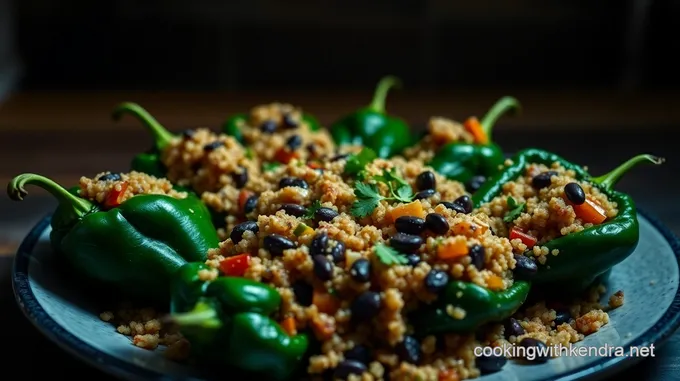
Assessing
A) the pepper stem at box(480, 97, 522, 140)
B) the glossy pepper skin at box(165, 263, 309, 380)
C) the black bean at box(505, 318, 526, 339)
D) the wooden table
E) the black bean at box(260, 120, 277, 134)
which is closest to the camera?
the glossy pepper skin at box(165, 263, 309, 380)

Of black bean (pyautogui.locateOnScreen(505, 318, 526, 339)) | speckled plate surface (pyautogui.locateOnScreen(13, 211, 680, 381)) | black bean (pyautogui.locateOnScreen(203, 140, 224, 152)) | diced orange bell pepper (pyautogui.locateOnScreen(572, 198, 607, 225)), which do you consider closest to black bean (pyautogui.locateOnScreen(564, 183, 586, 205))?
diced orange bell pepper (pyautogui.locateOnScreen(572, 198, 607, 225))

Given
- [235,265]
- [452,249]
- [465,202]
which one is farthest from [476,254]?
[235,265]

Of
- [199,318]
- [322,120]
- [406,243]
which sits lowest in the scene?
[322,120]

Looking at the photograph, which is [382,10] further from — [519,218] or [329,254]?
[329,254]

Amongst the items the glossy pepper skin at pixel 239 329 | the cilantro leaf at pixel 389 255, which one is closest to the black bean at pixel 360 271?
the cilantro leaf at pixel 389 255

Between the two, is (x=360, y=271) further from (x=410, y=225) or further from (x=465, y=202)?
(x=465, y=202)

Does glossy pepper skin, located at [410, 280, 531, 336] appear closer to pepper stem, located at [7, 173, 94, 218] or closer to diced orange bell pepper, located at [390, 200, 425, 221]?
diced orange bell pepper, located at [390, 200, 425, 221]
